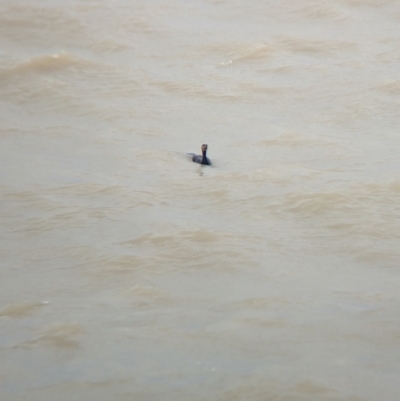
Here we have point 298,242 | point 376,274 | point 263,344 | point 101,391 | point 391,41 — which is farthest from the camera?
point 391,41

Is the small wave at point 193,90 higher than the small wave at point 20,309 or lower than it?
lower

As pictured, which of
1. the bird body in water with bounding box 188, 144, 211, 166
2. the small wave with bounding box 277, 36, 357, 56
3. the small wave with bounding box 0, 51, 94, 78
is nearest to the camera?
the bird body in water with bounding box 188, 144, 211, 166

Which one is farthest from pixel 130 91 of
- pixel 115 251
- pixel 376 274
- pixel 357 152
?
pixel 376 274

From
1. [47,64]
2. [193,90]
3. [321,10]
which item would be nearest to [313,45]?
[321,10]

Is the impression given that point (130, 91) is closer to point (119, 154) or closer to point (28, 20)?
point (119, 154)

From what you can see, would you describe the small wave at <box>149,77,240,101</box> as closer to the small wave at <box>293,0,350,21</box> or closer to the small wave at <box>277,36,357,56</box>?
the small wave at <box>277,36,357,56</box>

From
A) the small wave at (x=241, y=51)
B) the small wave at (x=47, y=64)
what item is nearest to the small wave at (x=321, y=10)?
the small wave at (x=241, y=51)

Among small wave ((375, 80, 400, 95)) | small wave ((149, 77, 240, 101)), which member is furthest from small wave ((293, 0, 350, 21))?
small wave ((149, 77, 240, 101))

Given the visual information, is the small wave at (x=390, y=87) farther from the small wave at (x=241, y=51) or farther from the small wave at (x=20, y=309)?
the small wave at (x=20, y=309)
